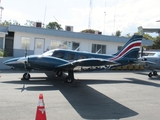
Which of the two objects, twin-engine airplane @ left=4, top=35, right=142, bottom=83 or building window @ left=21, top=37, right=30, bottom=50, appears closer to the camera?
twin-engine airplane @ left=4, top=35, right=142, bottom=83

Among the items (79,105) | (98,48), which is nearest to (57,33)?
(98,48)

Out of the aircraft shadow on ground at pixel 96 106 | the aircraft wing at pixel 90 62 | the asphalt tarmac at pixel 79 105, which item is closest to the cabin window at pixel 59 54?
the aircraft wing at pixel 90 62

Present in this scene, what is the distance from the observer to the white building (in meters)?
20.6

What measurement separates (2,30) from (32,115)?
58.9ft

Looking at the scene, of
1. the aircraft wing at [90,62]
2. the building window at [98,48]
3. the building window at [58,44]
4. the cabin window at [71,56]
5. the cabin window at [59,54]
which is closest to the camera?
the aircraft wing at [90,62]

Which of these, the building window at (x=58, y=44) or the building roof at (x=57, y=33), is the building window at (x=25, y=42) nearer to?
the building roof at (x=57, y=33)

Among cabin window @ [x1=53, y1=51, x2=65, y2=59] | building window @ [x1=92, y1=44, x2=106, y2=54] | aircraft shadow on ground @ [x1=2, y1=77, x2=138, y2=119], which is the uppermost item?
building window @ [x1=92, y1=44, x2=106, y2=54]

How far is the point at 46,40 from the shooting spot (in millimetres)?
21469

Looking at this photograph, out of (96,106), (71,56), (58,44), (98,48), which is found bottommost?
(96,106)

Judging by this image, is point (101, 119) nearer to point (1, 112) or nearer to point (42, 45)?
point (1, 112)

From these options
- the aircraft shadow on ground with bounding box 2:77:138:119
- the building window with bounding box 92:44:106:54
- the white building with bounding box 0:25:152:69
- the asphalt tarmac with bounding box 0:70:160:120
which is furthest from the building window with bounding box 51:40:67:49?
the aircraft shadow on ground with bounding box 2:77:138:119

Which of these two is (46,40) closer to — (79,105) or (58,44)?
(58,44)

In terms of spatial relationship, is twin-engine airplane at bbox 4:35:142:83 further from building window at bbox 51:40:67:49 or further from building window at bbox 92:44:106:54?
building window at bbox 92:44:106:54

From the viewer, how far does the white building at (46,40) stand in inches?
811
